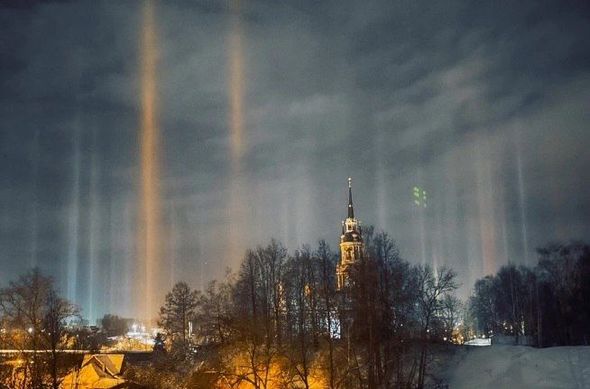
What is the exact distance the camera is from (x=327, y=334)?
1825 inches

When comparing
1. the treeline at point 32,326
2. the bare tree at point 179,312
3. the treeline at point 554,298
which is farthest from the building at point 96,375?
the treeline at point 554,298

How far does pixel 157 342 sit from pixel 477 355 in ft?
128

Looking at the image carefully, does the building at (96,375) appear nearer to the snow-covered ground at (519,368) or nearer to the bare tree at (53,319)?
the bare tree at (53,319)

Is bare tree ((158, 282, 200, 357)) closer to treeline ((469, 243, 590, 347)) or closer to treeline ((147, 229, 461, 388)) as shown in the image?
treeline ((147, 229, 461, 388))

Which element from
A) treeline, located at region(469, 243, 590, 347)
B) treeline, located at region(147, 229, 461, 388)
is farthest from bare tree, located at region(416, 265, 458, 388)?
treeline, located at region(469, 243, 590, 347)

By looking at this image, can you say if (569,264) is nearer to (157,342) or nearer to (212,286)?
(212,286)

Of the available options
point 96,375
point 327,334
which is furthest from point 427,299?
point 96,375

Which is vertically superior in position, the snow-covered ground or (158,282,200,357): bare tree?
(158,282,200,357): bare tree

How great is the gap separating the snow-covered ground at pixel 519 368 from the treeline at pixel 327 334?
2.96 meters

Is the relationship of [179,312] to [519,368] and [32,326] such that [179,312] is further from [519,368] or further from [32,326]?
[519,368]

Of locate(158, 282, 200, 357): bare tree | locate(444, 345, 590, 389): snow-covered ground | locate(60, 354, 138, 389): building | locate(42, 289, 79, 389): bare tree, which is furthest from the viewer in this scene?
locate(158, 282, 200, 357): bare tree

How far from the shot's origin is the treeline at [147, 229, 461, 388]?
42.8 meters

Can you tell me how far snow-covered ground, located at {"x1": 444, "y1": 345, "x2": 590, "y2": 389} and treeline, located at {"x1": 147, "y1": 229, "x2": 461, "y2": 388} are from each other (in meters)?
2.96

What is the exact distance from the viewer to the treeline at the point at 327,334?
4278 cm
